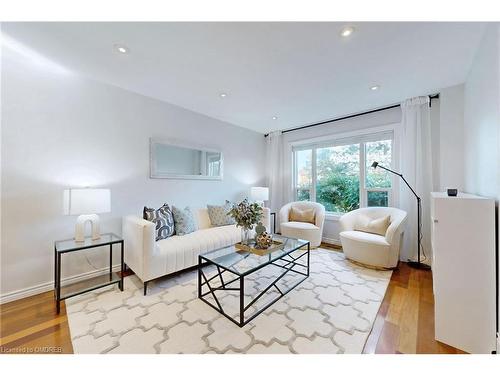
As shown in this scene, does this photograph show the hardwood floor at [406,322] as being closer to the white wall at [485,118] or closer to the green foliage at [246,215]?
the white wall at [485,118]

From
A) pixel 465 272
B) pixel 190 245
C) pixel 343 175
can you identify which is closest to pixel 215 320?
pixel 190 245

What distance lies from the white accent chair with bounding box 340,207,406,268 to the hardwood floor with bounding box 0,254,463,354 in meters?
0.46

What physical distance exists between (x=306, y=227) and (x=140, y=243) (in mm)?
2529

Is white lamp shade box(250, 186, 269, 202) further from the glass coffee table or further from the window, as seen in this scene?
the glass coffee table

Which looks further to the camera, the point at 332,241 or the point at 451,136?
the point at 332,241

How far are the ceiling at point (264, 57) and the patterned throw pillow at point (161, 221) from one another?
161 centimetres

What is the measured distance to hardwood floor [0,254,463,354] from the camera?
4.66 feet

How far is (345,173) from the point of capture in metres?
3.95

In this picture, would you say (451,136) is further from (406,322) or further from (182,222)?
(182,222)

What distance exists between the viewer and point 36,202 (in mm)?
2107

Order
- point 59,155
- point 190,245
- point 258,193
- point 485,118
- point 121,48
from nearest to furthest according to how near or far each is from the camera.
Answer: point 485,118
point 121,48
point 59,155
point 190,245
point 258,193

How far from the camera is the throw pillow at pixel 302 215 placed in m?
3.84

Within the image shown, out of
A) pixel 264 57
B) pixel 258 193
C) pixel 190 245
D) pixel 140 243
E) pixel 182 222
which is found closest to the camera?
pixel 264 57
